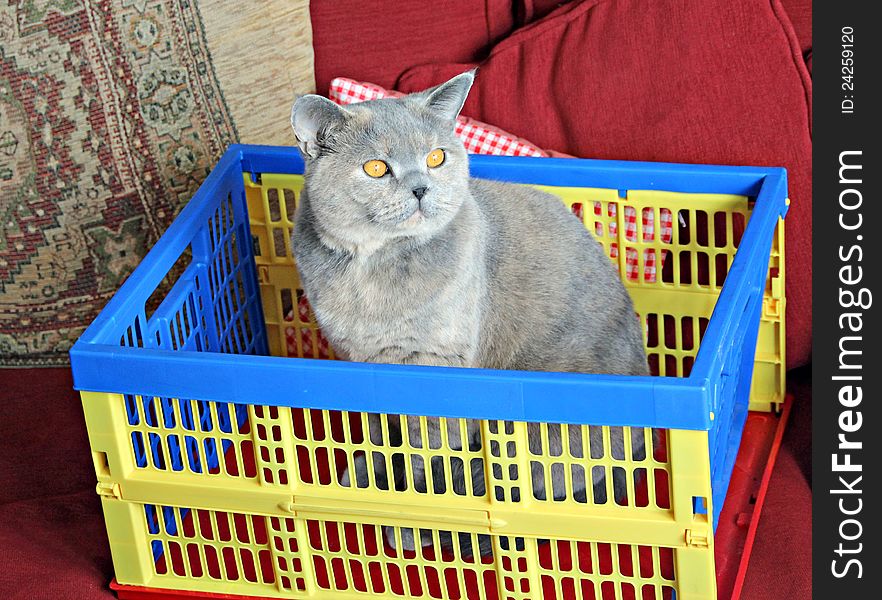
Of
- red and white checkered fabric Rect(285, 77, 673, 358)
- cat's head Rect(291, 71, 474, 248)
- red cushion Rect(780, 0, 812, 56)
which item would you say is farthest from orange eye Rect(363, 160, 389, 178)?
red cushion Rect(780, 0, 812, 56)

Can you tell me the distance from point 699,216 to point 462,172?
18.9 inches

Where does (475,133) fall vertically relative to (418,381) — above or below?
above

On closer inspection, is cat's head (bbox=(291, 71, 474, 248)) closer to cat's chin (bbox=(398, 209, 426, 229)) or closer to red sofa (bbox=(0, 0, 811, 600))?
cat's chin (bbox=(398, 209, 426, 229))

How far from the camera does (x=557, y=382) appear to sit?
1.12 m

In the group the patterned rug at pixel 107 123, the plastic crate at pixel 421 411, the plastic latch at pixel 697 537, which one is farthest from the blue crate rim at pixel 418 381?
the patterned rug at pixel 107 123

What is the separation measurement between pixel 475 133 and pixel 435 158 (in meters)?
0.43

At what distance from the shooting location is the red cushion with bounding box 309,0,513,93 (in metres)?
1.78

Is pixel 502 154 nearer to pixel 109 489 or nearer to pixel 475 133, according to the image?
pixel 475 133

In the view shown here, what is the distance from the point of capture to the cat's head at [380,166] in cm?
126

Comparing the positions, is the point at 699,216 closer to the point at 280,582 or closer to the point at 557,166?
the point at 557,166

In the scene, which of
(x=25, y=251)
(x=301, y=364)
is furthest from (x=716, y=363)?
(x=25, y=251)

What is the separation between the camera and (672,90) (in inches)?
64.6

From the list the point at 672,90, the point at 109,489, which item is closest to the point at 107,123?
the point at 109,489

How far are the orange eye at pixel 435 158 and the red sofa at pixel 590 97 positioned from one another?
0.45 metres
